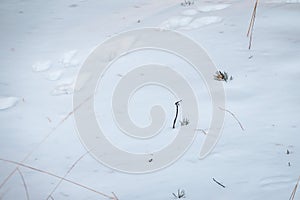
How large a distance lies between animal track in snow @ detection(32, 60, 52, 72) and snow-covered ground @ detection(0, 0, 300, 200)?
0.01 meters

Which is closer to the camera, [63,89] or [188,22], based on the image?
[63,89]

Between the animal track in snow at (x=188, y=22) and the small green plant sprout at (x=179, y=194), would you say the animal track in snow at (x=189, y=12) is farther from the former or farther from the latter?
the small green plant sprout at (x=179, y=194)

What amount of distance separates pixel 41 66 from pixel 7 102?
0.72 m

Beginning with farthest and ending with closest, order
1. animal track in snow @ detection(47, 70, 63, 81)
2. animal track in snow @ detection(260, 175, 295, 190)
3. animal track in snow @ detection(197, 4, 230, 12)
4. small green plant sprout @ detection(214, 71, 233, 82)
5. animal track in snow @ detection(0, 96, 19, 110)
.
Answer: animal track in snow @ detection(197, 4, 230, 12), animal track in snow @ detection(47, 70, 63, 81), animal track in snow @ detection(0, 96, 19, 110), small green plant sprout @ detection(214, 71, 233, 82), animal track in snow @ detection(260, 175, 295, 190)

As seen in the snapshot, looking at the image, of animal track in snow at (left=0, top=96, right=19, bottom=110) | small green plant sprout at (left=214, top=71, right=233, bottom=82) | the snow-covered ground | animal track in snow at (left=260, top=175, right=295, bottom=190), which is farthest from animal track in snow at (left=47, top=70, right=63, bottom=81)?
animal track in snow at (left=260, top=175, right=295, bottom=190)

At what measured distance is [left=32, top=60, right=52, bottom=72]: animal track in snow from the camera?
388cm

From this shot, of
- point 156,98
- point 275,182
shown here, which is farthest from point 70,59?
point 275,182

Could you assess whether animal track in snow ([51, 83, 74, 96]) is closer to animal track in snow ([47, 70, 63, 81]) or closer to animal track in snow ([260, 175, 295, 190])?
animal track in snow ([47, 70, 63, 81])

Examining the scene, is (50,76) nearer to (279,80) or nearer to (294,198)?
(279,80)

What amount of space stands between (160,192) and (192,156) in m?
0.35

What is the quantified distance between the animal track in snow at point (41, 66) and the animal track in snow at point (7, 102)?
58 cm

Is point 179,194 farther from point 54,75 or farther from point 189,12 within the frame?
point 189,12

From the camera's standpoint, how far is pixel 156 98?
296 cm

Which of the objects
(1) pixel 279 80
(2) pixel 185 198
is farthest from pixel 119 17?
(2) pixel 185 198
